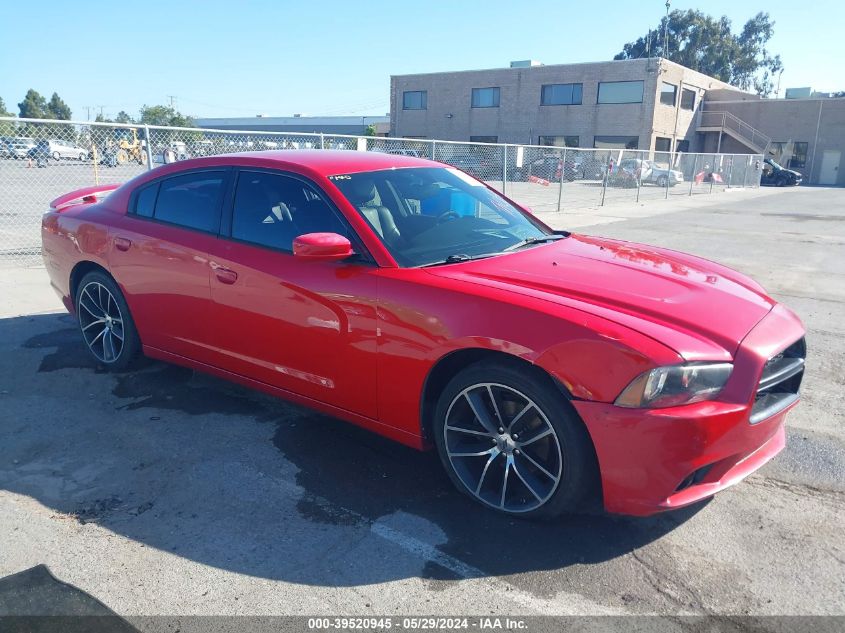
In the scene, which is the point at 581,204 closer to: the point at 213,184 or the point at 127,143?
the point at 127,143

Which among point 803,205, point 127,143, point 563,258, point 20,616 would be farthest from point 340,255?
point 803,205

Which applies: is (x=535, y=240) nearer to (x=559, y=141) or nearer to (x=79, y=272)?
(x=79, y=272)

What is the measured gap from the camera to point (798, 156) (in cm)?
4984

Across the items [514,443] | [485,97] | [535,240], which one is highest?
[485,97]

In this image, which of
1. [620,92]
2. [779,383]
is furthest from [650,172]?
[779,383]

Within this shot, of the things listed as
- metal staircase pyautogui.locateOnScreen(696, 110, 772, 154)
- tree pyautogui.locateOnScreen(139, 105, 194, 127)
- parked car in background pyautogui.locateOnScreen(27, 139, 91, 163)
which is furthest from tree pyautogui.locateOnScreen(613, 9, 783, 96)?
parked car in background pyautogui.locateOnScreen(27, 139, 91, 163)

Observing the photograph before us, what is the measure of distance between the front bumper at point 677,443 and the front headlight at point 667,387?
0.11 ft

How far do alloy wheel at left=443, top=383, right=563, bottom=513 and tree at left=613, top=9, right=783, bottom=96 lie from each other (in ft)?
286

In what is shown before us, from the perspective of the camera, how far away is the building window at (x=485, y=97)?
157 feet

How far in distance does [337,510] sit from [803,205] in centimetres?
2682

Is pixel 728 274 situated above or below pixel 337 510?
above

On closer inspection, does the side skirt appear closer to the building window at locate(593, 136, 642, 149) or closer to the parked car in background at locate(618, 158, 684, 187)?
the parked car in background at locate(618, 158, 684, 187)

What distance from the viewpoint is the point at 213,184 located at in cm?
425

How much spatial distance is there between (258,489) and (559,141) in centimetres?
4574
